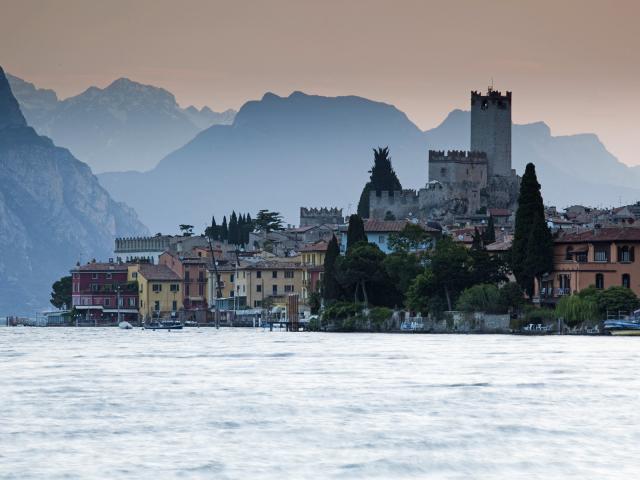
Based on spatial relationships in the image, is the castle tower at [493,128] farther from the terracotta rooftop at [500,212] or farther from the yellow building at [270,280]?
the yellow building at [270,280]

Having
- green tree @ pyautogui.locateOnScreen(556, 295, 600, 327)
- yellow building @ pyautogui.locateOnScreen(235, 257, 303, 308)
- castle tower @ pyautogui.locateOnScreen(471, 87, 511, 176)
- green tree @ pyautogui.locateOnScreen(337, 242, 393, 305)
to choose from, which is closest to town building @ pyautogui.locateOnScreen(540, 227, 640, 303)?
green tree @ pyautogui.locateOnScreen(556, 295, 600, 327)

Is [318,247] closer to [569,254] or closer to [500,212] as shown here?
[500,212]

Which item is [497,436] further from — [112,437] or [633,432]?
[112,437]

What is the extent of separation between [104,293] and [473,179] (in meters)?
38.9

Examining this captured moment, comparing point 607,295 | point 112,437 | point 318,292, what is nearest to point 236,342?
point 607,295

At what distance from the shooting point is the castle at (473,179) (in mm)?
175000

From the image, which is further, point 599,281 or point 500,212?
point 500,212

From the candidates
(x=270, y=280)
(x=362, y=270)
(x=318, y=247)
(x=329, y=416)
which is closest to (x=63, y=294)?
(x=270, y=280)

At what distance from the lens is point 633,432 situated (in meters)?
42.5

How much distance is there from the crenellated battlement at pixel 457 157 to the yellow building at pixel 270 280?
33.4 m

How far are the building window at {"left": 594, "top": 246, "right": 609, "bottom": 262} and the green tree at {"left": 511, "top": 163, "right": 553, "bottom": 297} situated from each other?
2.54 m

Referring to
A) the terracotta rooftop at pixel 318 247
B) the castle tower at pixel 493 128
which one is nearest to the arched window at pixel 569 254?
the terracotta rooftop at pixel 318 247

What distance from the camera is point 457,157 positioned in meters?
183

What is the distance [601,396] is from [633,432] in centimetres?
827
